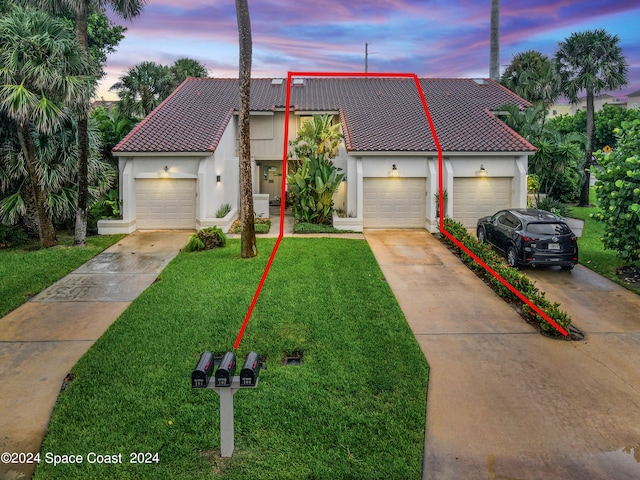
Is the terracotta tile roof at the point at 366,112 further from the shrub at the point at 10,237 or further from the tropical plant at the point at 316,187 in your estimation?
the shrub at the point at 10,237

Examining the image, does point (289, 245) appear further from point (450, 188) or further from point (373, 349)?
point (373, 349)

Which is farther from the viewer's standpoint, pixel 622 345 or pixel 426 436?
pixel 622 345

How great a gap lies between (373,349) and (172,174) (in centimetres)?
1401

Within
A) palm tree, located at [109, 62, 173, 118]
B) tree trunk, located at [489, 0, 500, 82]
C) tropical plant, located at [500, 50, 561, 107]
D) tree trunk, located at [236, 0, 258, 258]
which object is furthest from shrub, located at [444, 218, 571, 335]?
tree trunk, located at [489, 0, 500, 82]

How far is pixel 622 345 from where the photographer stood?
8523 millimetres

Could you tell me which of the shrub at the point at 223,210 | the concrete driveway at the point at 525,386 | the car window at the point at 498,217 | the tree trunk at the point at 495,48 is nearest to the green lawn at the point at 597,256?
the concrete driveway at the point at 525,386

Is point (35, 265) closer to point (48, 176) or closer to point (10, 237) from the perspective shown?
point (10, 237)

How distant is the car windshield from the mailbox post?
10.5m

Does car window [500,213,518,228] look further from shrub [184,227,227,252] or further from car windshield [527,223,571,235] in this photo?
shrub [184,227,227,252]

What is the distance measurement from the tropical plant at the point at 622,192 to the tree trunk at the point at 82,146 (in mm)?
14730

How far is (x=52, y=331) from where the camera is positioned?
9.09 meters

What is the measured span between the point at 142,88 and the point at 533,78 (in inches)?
823

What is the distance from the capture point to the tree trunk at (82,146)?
1530 cm

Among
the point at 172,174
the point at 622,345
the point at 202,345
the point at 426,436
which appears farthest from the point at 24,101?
the point at 622,345
